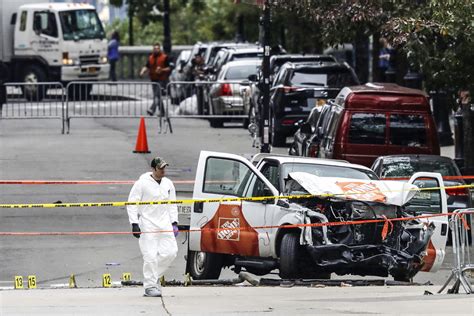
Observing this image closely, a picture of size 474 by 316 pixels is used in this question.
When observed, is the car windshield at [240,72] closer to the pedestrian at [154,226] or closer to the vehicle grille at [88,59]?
the vehicle grille at [88,59]

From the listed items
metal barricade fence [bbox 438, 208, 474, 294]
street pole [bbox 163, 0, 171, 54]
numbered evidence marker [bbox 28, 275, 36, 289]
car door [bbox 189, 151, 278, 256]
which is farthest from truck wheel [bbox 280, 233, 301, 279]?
street pole [bbox 163, 0, 171, 54]

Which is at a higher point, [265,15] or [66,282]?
[265,15]

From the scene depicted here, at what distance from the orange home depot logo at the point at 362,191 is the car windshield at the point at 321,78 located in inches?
495

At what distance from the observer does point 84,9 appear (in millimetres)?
45625

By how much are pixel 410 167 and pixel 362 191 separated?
165 inches

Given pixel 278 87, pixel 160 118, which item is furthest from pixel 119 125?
pixel 278 87

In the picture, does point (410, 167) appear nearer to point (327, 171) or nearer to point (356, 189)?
point (327, 171)

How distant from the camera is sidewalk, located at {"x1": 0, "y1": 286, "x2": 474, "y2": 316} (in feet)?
43.9

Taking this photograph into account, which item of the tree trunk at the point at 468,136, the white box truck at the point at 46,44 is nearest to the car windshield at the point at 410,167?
the tree trunk at the point at 468,136

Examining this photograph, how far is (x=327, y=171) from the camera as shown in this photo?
1678 cm

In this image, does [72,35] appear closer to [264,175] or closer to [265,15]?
[265,15]

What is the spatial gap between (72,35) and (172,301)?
3164 centimetres

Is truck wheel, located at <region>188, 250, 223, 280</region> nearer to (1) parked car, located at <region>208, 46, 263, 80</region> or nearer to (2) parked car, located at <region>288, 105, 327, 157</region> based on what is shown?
(2) parked car, located at <region>288, 105, 327, 157</region>

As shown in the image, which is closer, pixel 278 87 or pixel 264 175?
pixel 264 175
